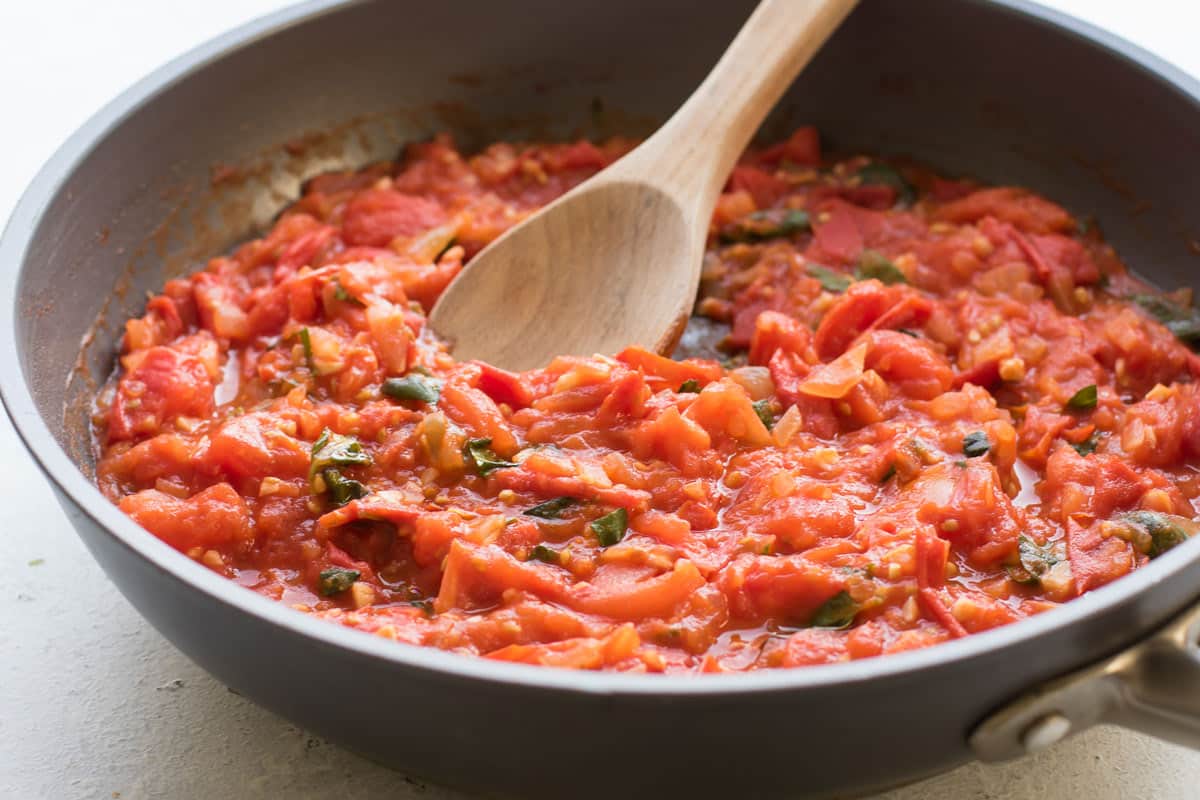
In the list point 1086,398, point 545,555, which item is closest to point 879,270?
point 1086,398

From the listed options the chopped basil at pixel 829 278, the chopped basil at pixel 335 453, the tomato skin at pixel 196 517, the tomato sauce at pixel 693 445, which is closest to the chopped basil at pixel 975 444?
the tomato sauce at pixel 693 445

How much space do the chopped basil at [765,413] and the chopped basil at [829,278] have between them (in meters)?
0.60

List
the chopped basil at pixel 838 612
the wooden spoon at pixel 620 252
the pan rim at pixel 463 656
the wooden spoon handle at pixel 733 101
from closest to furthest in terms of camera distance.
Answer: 1. the pan rim at pixel 463 656
2. the chopped basil at pixel 838 612
3. the wooden spoon at pixel 620 252
4. the wooden spoon handle at pixel 733 101

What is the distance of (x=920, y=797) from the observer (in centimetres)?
289

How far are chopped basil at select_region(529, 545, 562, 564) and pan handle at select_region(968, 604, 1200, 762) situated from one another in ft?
3.22

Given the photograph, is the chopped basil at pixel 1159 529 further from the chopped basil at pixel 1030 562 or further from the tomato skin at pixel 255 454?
the tomato skin at pixel 255 454

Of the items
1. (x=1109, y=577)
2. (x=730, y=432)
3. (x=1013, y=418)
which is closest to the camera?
(x=1109, y=577)

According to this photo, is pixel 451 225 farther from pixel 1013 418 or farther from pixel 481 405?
pixel 1013 418

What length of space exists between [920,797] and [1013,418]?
3.55ft

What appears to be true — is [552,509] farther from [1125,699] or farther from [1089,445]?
[1089,445]

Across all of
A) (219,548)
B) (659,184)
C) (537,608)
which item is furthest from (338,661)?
(659,184)

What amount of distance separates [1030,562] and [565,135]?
2.35 meters

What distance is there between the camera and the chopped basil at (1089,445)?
133 inches

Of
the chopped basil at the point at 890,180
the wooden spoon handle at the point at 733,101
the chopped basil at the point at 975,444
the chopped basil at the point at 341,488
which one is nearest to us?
the chopped basil at the point at 341,488
